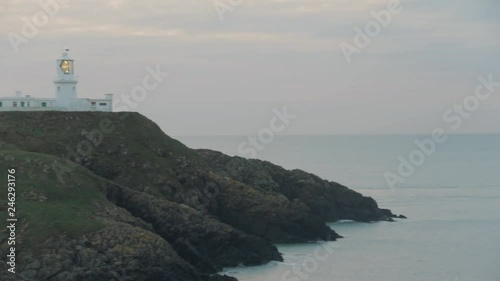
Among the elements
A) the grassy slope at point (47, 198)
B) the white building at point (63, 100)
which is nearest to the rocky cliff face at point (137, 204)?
the grassy slope at point (47, 198)

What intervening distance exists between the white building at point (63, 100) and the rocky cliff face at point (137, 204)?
4.01m

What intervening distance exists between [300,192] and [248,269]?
28977 mm

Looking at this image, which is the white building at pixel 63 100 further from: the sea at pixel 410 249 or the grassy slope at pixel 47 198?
the sea at pixel 410 249

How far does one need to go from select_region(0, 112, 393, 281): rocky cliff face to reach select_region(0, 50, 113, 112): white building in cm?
401

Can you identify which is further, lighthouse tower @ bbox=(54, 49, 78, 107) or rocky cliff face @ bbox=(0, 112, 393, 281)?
lighthouse tower @ bbox=(54, 49, 78, 107)

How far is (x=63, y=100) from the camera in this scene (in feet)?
306

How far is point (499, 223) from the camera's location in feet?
345

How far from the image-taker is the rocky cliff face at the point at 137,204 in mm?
59781

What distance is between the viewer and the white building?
90.3 metres

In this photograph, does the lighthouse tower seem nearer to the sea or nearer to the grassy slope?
the grassy slope

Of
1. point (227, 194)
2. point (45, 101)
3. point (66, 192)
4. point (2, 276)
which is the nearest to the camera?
point (2, 276)

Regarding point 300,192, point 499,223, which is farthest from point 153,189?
point 499,223

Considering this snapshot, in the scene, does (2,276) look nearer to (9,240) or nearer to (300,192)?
(9,240)

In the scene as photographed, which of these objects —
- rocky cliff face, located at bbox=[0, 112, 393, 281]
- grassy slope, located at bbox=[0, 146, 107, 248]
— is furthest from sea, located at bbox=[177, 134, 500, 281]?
grassy slope, located at bbox=[0, 146, 107, 248]
